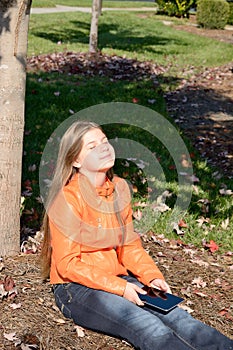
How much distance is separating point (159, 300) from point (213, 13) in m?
24.4

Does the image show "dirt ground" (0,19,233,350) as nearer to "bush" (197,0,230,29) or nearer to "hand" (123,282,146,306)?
"hand" (123,282,146,306)

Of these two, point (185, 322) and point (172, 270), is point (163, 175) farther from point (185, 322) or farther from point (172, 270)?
point (185, 322)

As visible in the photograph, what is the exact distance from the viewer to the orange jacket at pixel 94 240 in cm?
388

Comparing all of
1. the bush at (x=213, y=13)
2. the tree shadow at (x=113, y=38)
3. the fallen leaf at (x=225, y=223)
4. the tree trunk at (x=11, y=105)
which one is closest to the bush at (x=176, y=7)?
the bush at (x=213, y=13)

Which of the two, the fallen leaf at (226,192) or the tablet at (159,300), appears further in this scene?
the fallen leaf at (226,192)

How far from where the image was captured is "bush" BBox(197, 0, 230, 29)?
1046 inches

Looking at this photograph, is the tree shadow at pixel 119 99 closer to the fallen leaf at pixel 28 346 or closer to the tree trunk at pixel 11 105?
the tree trunk at pixel 11 105

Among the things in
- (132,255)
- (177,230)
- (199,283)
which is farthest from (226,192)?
(132,255)

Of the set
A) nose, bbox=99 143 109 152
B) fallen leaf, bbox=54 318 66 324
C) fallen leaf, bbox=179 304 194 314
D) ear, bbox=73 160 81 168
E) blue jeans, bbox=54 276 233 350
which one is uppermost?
nose, bbox=99 143 109 152

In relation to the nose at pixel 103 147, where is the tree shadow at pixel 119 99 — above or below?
below

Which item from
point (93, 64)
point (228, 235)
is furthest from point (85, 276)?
point (93, 64)

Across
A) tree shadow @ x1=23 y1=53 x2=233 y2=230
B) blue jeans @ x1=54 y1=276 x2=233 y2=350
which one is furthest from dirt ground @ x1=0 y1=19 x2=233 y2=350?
tree shadow @ x1=23 y1=53 x2=233 y2=230

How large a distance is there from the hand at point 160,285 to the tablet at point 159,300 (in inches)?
1.7

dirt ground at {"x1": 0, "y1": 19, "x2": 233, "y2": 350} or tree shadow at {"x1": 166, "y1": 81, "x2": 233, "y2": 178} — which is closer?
dirt ground at {"x1": 0, "y1": 19, "x2": 233, "y2": 350}
